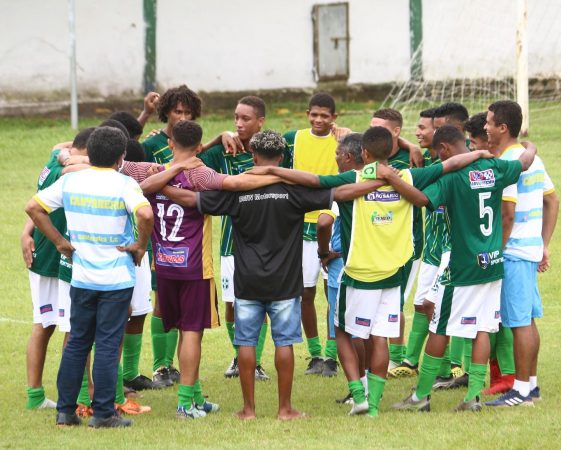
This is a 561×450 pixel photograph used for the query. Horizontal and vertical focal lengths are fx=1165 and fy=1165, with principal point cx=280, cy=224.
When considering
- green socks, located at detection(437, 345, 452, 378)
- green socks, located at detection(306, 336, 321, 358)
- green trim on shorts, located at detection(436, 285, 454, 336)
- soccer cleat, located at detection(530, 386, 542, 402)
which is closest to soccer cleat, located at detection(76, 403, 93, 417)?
green socks, located at detection(306, 336, 321, 358)

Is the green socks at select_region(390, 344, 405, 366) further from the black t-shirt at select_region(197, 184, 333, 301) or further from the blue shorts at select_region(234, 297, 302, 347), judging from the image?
the black t-shirt at select_region(197, 184, 333, 301)

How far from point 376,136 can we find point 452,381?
7.68ft

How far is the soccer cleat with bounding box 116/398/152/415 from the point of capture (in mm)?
8508

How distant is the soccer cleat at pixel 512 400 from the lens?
8.23 meters

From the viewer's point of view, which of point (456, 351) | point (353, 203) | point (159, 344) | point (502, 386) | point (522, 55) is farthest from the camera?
point (522, 55)

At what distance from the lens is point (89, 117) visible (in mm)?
24062

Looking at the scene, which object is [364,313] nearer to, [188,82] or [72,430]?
[72,430]

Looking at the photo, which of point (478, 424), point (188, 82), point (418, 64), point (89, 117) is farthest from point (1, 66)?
point (478, 424)

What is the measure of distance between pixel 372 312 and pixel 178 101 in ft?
9.13

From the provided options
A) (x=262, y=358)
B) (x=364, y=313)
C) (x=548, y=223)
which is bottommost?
(x=262, y=358)

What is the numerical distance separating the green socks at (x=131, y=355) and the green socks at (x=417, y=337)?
2.24m

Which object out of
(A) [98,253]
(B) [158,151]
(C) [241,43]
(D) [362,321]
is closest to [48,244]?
(A) [98,253]

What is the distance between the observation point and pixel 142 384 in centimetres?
947

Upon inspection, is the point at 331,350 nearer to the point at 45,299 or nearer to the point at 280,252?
the point at 280,252
